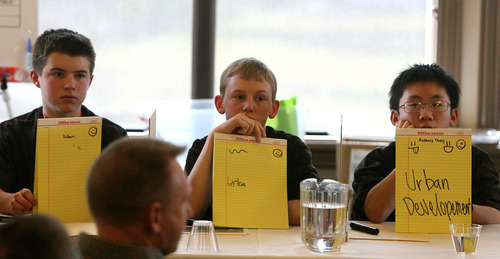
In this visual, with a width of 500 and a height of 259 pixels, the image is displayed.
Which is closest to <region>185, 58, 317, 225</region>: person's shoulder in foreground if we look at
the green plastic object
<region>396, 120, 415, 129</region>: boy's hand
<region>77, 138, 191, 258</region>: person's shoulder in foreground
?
<region>396, 120, 415, 129</region>: boy's hand

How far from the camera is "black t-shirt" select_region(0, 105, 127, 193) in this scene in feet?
6.39

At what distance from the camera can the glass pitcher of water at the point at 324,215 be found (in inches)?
58.1

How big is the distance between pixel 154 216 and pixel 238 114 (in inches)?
35.7

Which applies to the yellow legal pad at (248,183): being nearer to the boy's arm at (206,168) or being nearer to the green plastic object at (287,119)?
the boy's arm at (206,168)

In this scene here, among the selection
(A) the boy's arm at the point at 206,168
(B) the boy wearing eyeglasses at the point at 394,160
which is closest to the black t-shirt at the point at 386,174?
(B) the boy wearing eyeglasses at the point at 394,160

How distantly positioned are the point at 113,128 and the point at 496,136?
7.58 feet

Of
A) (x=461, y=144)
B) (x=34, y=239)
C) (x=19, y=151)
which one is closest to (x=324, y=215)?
(x=461, y=144)

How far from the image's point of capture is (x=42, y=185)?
5.54 feet

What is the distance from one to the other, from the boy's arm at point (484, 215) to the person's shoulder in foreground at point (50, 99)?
1.19 m

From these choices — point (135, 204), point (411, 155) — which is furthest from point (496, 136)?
point (135, 204)

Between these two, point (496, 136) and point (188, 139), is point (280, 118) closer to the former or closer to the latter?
point (188, 139)

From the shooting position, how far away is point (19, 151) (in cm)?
202

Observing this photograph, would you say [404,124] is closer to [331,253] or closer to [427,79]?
[427,79]

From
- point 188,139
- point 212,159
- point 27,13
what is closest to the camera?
point 212,159
